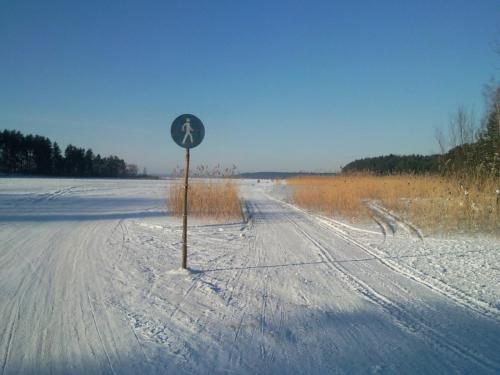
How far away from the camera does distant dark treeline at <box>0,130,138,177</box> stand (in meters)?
63.1

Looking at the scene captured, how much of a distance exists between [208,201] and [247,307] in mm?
9562

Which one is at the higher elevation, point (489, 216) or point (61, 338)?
point (489, 216)

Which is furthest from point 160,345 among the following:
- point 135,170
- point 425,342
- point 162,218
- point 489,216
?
point 135,170

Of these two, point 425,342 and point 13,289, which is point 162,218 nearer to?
point 13,289

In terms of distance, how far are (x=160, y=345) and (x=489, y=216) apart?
1201 cm

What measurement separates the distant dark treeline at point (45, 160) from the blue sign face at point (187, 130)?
2912 inches

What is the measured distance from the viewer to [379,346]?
3453mm

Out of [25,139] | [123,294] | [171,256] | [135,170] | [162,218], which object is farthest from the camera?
[135,170]

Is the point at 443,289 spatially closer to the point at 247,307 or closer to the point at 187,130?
the point at 247,307

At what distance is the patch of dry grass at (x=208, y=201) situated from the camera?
43.9ft

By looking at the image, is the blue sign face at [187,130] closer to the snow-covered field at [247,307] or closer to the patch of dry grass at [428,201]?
the snow-covered field at [247,307]

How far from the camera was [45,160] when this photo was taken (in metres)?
68.6

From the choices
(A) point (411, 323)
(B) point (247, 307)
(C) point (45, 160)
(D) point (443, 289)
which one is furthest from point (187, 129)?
(C) point (45, 160)

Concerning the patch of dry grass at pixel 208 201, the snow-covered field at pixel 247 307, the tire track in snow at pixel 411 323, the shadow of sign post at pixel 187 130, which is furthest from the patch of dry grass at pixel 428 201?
the shadow of sign post at pixel 187 130
